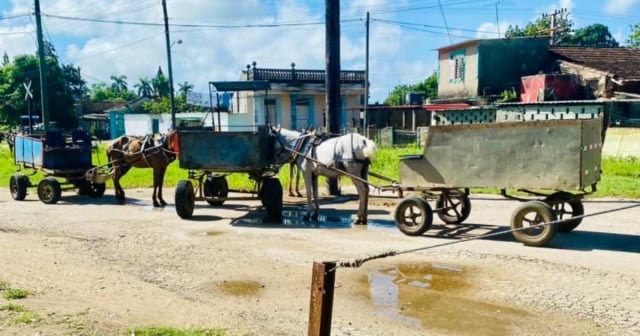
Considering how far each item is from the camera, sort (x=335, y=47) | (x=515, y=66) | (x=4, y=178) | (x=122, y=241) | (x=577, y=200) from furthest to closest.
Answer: (x=515, y=66) < (x=4, y=178) < (x=335, y=47) < (x=122, y=241) < (x=577, y=200)

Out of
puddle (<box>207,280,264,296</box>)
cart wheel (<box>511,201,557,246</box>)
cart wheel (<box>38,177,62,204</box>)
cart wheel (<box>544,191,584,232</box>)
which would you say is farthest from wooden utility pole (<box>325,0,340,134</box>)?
puddle (<box>207,280,264,296</box>)

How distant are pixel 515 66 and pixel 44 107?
24797 mm

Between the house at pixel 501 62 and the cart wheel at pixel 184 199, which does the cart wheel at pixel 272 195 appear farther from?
the house at pixel 501 62

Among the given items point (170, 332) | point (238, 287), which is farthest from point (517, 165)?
point (170, 332)

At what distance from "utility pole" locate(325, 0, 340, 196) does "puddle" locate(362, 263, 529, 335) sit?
27.3 ft

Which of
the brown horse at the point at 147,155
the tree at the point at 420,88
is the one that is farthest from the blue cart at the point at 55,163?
the tree at the point at 420,88

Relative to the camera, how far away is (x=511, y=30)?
54094 mm

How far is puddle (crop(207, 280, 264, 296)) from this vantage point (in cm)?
720

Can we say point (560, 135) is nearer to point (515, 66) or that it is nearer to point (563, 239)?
point (563, 239)

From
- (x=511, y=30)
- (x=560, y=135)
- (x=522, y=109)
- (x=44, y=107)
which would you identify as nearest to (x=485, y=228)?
(x=560, y=135)

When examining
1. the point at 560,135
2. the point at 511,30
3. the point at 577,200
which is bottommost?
the point at 577,200

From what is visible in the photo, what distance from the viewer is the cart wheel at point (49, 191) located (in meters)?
14.9

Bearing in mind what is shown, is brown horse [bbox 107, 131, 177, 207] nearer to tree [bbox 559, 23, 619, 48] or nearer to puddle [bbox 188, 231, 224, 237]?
puddle [bbox 188, 231, 224, 237]

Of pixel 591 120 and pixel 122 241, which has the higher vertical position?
pixel 591 120
